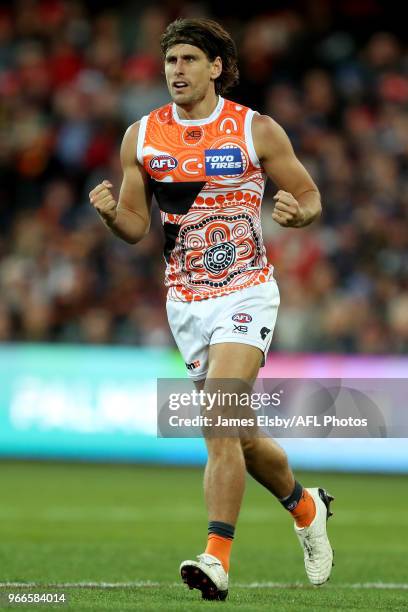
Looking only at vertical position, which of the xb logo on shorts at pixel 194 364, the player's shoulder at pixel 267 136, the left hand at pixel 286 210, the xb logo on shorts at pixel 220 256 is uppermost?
the player's shoulder at pixel 267 136

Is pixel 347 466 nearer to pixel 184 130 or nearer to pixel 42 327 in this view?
pixel 42 327

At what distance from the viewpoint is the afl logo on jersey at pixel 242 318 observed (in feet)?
22.2

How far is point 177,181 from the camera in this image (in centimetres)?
696

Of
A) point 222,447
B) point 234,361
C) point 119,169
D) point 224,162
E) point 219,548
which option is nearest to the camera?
point 219,548

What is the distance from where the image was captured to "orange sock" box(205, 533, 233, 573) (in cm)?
638

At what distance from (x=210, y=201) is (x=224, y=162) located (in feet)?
0.68

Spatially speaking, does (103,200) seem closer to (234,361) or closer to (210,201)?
(210,201)

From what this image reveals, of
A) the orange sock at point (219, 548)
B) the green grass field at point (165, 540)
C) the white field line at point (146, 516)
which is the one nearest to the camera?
the orange sock at point (219, 548)

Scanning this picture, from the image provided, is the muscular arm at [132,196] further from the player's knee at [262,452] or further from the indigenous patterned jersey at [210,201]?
the player's knee at [262,452]

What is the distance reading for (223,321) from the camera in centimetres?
677

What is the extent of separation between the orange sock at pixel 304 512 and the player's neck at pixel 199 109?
204 cm

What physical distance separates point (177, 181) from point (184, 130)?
0.90ft

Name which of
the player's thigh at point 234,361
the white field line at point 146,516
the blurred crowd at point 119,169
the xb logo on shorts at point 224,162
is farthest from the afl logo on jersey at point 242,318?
the blurred crowd at point 119,169

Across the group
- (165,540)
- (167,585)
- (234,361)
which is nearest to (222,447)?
(234,361)
